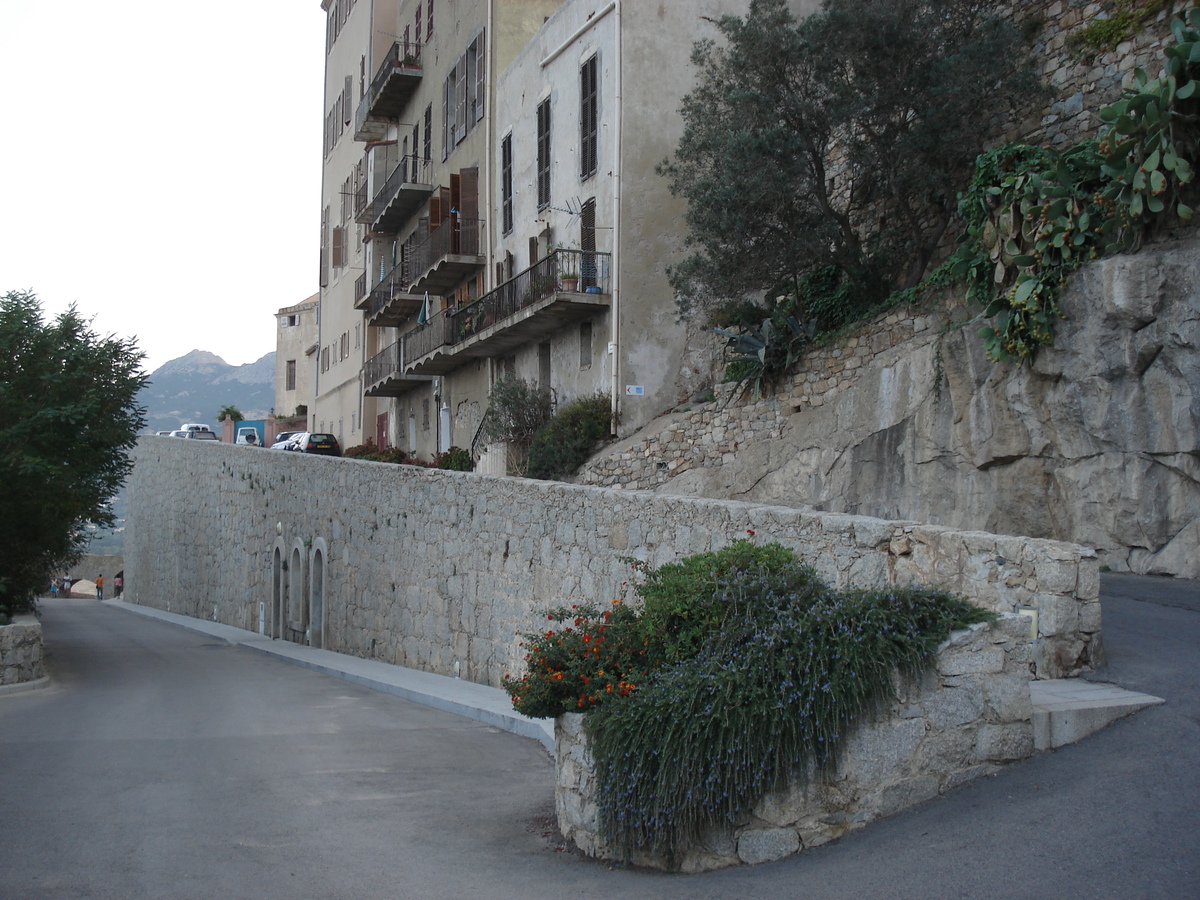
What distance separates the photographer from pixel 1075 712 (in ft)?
21.2

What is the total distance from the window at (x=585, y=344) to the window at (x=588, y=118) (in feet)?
11.3

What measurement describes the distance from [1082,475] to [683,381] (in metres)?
11.5

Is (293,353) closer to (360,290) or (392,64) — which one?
(360,290)

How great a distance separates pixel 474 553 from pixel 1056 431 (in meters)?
8.11

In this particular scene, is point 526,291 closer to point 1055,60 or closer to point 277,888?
point 1055,60

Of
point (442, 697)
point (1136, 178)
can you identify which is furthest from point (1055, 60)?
point (442, 697)

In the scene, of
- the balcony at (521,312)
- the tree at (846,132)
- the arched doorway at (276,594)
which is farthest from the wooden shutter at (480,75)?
the arched doorway at (276,594)

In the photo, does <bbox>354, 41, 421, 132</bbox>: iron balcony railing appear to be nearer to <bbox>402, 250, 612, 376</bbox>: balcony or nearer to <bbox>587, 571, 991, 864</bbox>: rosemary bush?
<bbox>402, 250, 612, 376</bbox>: balcony

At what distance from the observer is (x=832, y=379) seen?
17.3 metres

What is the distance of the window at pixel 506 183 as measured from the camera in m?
29.5

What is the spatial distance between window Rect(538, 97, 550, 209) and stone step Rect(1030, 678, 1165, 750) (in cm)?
2160

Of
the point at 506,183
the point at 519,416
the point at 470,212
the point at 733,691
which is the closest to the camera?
the point at 733,691

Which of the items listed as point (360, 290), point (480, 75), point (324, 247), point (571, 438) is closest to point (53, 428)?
point (571, 438)

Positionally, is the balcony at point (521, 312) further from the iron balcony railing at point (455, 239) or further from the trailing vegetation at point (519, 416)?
the iron balcony railing at point (455, 239)
